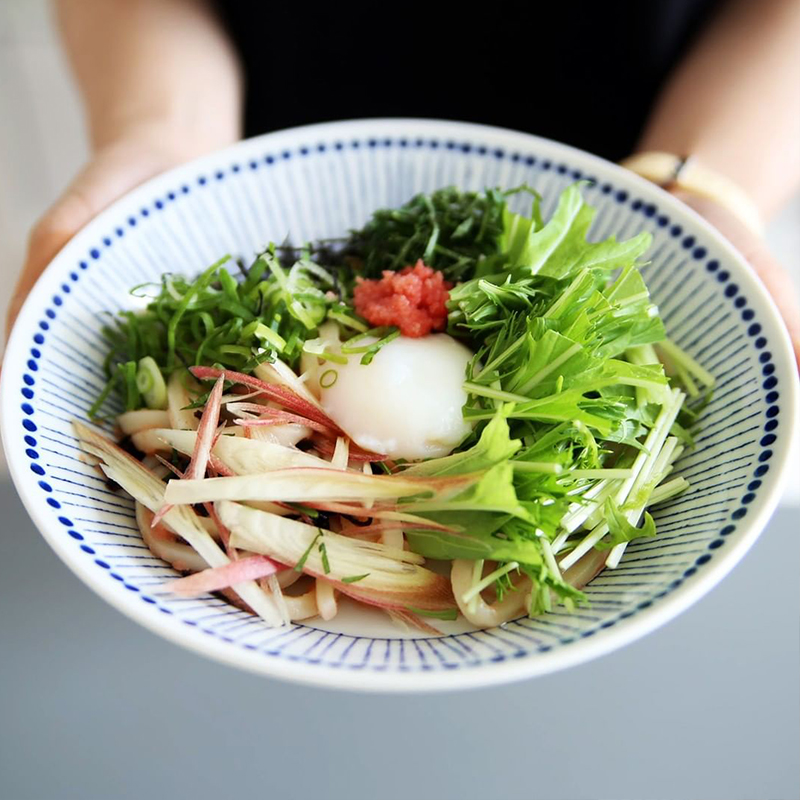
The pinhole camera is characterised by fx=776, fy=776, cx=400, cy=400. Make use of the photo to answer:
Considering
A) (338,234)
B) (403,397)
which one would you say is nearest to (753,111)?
(338,234)

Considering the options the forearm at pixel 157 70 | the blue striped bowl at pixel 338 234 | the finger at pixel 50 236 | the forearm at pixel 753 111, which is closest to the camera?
the blue striped bowl at pixel 338 234

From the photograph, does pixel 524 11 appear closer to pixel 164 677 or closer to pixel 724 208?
pixel 724 208

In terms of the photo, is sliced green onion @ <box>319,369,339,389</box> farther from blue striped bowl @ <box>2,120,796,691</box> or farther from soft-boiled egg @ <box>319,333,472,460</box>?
blue striped bowl @ <box>2,120,796,691</box>

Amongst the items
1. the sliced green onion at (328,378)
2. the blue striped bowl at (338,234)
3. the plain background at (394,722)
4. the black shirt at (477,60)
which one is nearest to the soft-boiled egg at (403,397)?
the sliced green onion at (328,378)

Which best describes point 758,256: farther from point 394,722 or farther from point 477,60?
point 394,722

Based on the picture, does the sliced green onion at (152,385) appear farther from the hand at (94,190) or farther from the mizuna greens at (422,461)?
the hand at (94,190)

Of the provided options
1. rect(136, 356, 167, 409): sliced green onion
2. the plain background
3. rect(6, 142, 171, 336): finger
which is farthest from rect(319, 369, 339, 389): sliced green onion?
rect(6, 142, 171, 336): finger
